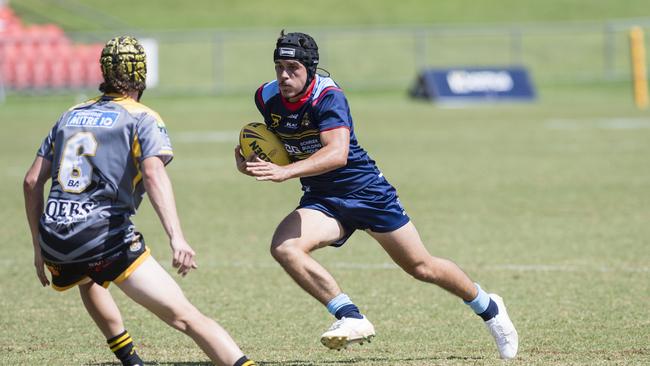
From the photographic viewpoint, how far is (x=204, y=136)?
22359 mm

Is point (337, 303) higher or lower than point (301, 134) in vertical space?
lower

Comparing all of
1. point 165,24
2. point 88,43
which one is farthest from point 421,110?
point 165,24

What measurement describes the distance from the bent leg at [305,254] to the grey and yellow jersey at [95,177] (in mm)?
1208

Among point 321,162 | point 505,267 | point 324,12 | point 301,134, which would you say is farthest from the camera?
point 324,12

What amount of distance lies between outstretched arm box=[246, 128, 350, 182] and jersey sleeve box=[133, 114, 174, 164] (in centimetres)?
77

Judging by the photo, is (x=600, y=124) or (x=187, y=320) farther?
(x=600, y=124)

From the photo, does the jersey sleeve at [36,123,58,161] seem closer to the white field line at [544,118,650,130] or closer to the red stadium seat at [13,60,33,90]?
the white field line at [544,118,650,130]

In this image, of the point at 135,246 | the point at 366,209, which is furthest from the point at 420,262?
the point at 135,246

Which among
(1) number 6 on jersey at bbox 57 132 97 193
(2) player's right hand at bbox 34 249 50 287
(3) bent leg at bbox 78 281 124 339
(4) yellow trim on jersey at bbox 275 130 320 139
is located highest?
(1) number 6 on jersey at bbox 57 132 97 193

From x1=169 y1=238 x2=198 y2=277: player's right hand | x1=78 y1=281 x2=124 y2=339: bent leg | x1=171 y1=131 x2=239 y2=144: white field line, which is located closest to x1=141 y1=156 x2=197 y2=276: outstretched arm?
x1=169 y1=238 x2=198 y2=277: player's right hand

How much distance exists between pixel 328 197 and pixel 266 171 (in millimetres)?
856

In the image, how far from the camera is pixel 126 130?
541 cm

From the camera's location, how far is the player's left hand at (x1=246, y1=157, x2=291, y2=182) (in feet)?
19.8

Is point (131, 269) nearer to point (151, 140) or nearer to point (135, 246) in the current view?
point (135, 246)
